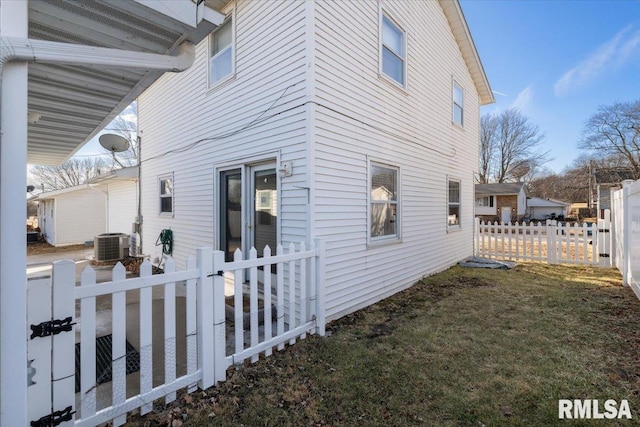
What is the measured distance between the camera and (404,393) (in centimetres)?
280

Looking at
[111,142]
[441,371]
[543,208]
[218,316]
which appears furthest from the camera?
[543,208]

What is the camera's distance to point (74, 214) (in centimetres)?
1666

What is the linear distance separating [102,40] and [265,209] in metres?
3.35

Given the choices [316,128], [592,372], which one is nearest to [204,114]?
[316,128]

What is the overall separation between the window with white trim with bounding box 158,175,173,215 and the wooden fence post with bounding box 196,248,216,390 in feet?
18.2

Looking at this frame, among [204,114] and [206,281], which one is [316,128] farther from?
[204,114]

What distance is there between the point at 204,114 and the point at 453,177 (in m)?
6.72

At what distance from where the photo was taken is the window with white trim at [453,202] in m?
8.73

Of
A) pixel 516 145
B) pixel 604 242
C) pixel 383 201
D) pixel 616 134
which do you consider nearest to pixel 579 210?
pixel 616 134

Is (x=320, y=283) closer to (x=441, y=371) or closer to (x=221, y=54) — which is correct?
(x=441, y=371)

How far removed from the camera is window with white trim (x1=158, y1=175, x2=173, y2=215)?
7802 millimetres

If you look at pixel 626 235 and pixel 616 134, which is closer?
pixel 626 235

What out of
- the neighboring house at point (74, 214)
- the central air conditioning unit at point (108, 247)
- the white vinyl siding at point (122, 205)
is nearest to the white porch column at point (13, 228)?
the central air conditioning unit at point (108, 247)

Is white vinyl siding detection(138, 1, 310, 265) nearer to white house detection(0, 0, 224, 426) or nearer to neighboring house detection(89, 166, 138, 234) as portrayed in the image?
white house detection(0, 0, 224, 426)
